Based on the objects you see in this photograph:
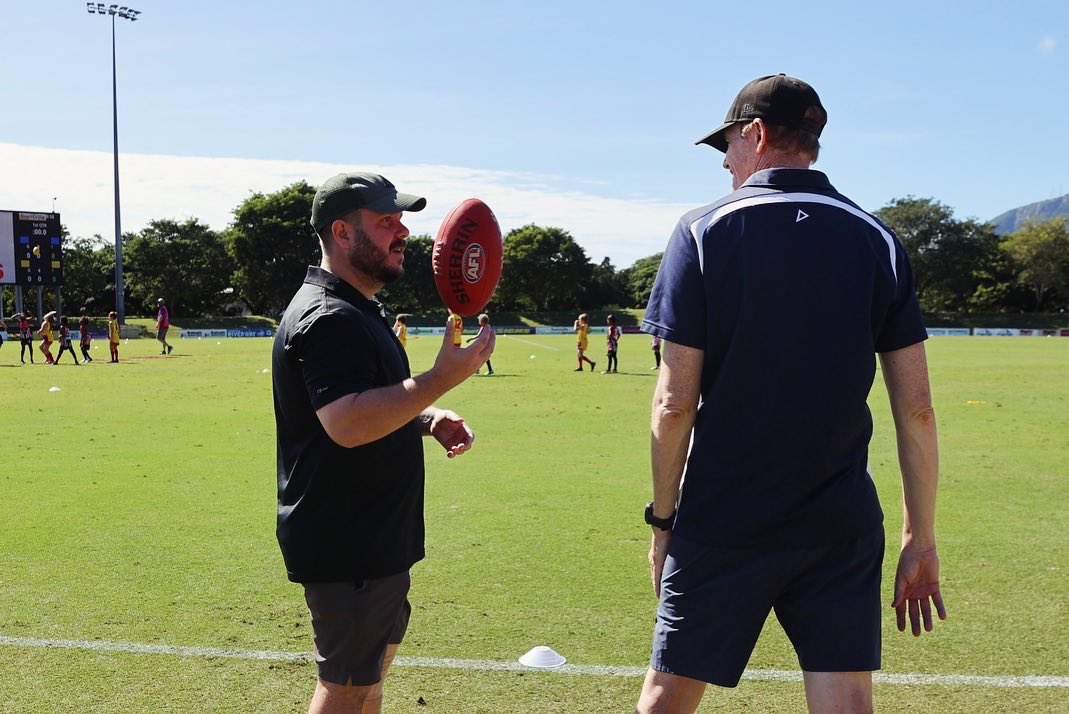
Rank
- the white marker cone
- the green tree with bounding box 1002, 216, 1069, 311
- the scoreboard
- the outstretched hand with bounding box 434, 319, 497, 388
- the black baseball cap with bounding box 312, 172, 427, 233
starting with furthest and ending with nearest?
the green tree with bounding box 1002, 216, 1069, 311 < the scoreboard < the white marker cone < the black baseball cap with bounding box 312, 172, 427, 233 < the outstretched hand with bounding box 434, 319, 497, 388

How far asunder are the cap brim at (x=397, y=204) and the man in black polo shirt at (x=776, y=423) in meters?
1.03

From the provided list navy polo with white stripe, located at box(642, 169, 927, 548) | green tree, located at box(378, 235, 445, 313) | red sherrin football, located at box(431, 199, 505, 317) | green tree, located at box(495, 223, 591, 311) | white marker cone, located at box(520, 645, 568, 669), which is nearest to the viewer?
navy polo with white stripe, located at box(642, 169, 927, 548)

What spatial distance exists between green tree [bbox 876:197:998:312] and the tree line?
0.09 metres

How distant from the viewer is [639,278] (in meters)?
103

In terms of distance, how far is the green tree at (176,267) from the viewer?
258 ft

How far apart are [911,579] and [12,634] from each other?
15.0 ft

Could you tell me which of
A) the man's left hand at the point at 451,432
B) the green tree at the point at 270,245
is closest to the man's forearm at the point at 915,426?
the man's left hand at the point at 451,432

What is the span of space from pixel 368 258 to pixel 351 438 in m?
0.71

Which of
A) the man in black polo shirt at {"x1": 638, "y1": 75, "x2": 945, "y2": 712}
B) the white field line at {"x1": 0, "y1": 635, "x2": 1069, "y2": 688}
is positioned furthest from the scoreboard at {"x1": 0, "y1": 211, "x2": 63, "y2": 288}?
the man in black polo shirt at {"x1": 638, "y1": 75, "x2": 945, "y2": 712}

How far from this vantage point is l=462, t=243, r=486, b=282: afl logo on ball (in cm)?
369

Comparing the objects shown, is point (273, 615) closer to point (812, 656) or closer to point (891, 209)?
point (812, 656)

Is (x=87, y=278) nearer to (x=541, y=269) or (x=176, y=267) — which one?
(x=176, y=267)

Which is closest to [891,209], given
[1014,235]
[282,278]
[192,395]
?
[1014,235]

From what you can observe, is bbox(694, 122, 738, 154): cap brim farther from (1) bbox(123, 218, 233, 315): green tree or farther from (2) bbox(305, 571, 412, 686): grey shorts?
(1) bbox(123, 218, 233, 315): green tree
